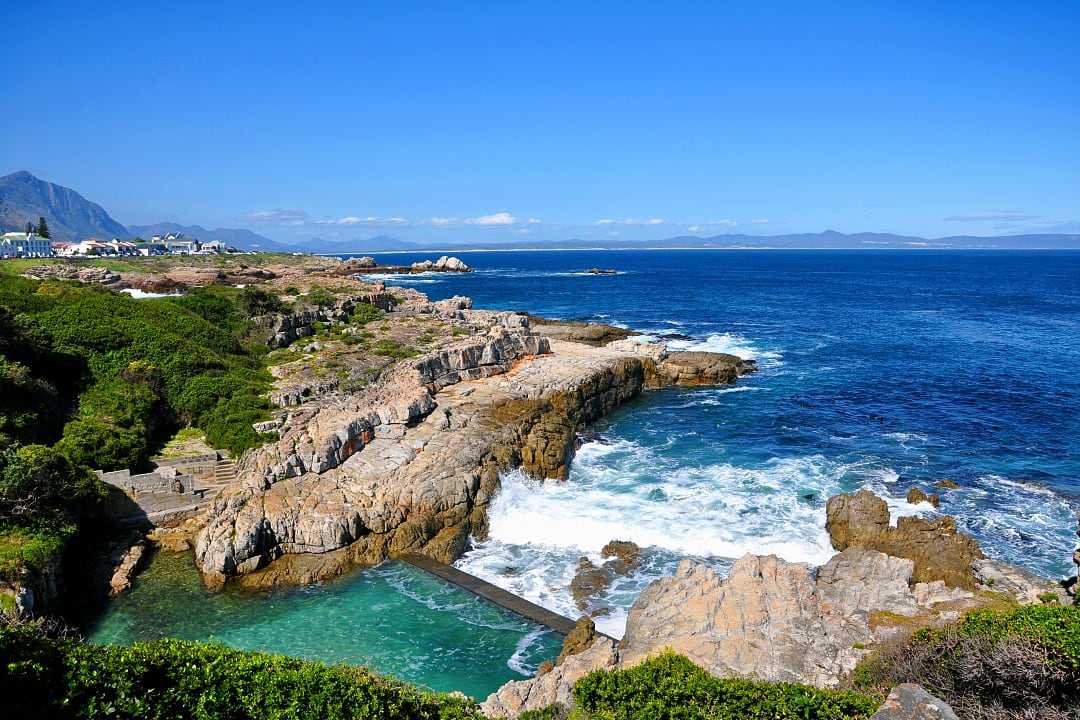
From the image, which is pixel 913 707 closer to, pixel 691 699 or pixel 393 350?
pixel 691 699

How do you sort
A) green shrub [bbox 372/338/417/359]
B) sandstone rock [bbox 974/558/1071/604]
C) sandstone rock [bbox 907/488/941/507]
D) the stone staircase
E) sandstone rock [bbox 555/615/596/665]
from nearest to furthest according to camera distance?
1. sandstone rock [bbox 555/615/596/665]
2. sandstone rock [bbox 974/558/1071/604]
3. sandstone rock [bbox 907/488/941/507]
4. the stone staircase
5. green shrub [bbox 372/338/417/359]

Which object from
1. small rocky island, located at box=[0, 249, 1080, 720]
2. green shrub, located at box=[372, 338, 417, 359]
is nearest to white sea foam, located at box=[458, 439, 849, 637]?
small rocky island, located at box=[0, 249, 1080, 720]

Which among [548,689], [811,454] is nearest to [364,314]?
[811,454]

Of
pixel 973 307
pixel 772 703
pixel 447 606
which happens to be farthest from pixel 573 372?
pixel 973 307

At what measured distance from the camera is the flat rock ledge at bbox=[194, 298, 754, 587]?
26.2 meters

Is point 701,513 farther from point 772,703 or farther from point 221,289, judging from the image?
point 221,289

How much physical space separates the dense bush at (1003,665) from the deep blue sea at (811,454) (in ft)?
33.3

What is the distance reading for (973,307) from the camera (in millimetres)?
98438

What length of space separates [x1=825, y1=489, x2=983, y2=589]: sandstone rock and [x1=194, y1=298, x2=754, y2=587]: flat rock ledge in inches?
533

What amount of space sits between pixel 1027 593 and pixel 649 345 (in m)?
38.6

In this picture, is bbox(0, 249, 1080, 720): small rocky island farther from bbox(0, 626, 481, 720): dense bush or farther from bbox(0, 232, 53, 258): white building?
bbox(0, 232, 53, 258): white building

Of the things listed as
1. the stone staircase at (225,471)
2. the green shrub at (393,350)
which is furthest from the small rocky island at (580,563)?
the green shrub at (393,350)

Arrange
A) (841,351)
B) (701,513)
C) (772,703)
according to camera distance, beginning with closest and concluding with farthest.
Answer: (772,703) → (701,513) → (841,351)

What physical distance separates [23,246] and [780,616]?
181 m
